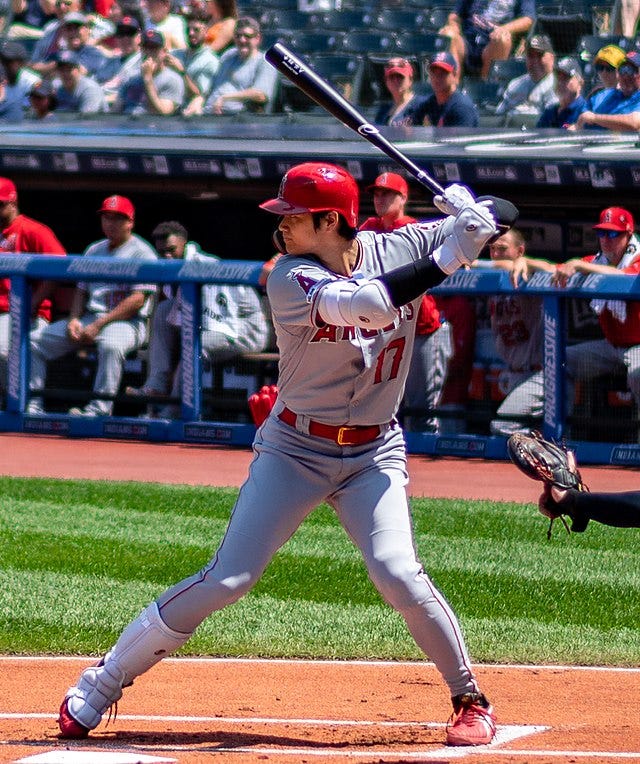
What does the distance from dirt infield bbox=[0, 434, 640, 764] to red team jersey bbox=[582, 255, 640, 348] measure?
4.50 meters

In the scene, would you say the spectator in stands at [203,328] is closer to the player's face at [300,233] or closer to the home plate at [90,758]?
the player's face at [300,233]

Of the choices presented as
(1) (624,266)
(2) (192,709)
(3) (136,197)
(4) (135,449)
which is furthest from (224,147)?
(2) (192,709)

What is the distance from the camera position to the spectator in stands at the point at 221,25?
1421 cm

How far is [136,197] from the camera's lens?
1278 cm

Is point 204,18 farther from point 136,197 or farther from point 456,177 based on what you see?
point 456,177

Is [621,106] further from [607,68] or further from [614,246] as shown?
[614,246]

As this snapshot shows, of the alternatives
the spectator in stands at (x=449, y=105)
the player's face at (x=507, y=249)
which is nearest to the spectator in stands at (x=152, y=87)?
the spectator in stands at (x=449, y=105)

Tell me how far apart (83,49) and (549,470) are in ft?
38.8

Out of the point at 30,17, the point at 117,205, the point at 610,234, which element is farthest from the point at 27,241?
the point at 30,17

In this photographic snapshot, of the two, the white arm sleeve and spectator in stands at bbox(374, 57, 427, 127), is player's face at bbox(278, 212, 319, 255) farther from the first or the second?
spectator in stands at bbox(374, 57, 427, 127)

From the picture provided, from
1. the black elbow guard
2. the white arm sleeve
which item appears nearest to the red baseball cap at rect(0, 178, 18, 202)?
the white arm sleeve

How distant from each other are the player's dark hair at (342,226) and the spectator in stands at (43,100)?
397 inches

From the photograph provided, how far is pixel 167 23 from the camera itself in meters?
15.1

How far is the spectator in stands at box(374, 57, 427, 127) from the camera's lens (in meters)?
12.1
